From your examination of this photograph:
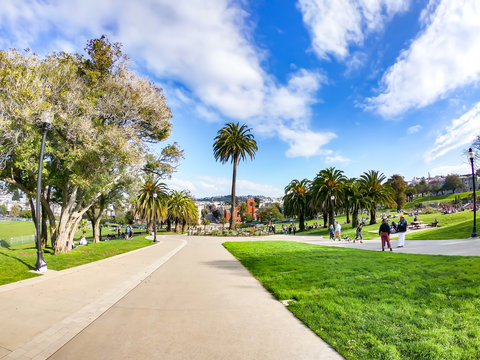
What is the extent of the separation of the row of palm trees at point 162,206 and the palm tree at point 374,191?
99.0 ft

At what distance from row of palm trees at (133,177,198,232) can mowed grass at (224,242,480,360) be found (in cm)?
3560

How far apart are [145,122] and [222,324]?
1478 centimetres

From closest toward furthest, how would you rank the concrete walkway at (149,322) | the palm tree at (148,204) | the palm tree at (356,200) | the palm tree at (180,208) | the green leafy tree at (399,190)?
1. the concrete walkway at (149,322)
2. the palm tree at (356,200)
3. the palm tree at (148,204)
4. the palm tree at (180,208)
5. the green leafy tree at (399,190)

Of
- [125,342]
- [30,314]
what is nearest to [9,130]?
[30,314]

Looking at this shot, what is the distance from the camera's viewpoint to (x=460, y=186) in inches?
3999

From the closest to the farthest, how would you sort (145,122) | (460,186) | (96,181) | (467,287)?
(467,287)
(96,181)
(145,122)
(460,186)

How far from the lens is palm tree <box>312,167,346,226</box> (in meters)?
36.8

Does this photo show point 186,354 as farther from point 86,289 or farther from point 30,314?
point 86,289

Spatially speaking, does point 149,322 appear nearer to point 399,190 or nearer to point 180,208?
point 180,208

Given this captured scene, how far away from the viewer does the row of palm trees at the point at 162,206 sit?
41469 mm

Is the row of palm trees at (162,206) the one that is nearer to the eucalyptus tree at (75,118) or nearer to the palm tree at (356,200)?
the eucalyptus tree at (75,118)

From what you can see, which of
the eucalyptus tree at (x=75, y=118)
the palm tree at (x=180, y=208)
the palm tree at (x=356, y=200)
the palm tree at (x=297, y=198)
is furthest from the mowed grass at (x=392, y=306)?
the palm tree at (x=180, y=208)

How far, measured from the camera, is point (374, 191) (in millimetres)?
36344

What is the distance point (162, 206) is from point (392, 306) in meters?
40.9
